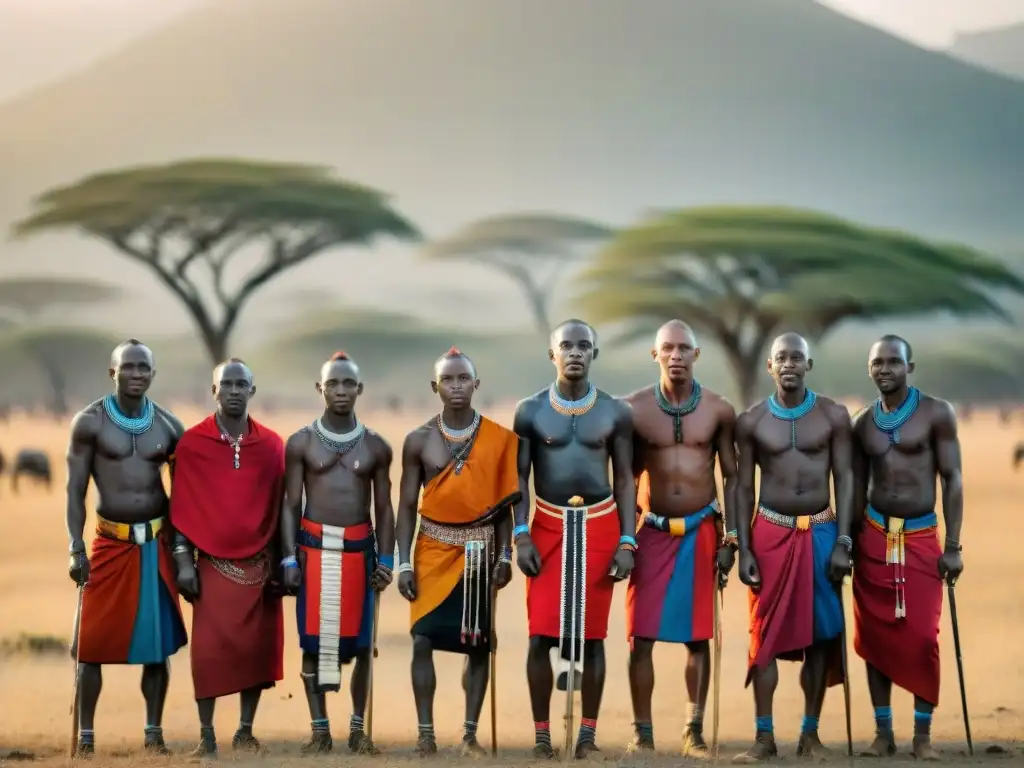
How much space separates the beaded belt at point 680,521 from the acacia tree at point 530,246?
29146mm

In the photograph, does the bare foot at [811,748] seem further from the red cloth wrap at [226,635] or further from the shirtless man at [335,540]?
the red cloth wrap at [226,635]

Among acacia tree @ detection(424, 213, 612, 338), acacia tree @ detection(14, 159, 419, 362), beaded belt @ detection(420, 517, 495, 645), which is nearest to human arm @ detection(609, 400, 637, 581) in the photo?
beaded belt @ detection(420, 517, 495, 645)

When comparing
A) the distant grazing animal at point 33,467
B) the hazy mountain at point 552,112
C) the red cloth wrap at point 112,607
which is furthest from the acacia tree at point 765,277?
the red cloth wrap at point 112,607

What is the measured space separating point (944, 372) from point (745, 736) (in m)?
29.5

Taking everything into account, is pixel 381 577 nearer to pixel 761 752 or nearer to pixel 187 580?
pixel 187 580

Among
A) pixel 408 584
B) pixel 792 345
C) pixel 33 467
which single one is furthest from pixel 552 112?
pixel 408 584

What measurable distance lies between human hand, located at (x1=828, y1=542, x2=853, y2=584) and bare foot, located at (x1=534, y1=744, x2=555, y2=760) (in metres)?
1.81

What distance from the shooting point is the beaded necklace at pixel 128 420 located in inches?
361

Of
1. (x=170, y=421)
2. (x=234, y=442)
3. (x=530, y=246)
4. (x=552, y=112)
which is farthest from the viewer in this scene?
(x=552, y=112)

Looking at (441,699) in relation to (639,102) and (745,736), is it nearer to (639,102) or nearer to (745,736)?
(745,736)

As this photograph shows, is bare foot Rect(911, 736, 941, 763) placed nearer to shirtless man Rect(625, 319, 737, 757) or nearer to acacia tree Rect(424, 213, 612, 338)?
shirtless man Rect(625, 319, 737, 757)

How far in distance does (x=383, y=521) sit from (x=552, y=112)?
3913cm

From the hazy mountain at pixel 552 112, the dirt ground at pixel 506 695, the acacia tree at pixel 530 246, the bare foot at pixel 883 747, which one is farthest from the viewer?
the hazy mountain at pixel 552 112

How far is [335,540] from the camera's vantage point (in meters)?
9.05
